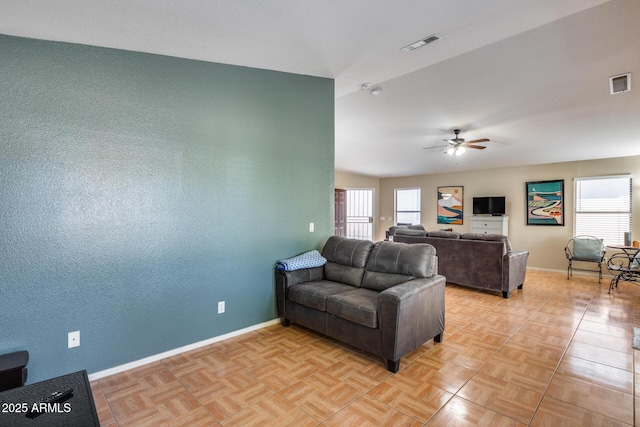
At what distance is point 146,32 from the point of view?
2.29 meters

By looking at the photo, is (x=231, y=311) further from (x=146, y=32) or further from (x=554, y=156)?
(x=554, y=156)

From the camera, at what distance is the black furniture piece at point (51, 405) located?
1.32m

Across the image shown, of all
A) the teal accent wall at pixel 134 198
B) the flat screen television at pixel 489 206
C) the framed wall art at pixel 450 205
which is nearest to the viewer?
the teal accent wall at pixel 134 198

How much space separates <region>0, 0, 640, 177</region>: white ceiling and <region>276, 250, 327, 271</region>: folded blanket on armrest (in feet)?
6.66

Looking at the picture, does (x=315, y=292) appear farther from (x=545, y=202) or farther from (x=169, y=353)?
(x=545, y=202)

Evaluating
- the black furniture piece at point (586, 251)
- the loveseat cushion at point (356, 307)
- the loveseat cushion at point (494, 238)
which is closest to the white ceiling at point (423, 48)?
the loveseat cushion at point (494, 238)

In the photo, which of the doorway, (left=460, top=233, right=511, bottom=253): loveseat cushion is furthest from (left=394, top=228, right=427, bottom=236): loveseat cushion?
the doorway

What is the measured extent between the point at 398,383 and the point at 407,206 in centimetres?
737

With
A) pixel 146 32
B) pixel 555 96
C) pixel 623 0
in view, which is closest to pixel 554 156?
pixel 555 96

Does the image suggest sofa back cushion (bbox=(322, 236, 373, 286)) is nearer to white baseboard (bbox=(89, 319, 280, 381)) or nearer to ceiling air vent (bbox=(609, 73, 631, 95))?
white baseboard (bbox=(89, 319, 280, 381))

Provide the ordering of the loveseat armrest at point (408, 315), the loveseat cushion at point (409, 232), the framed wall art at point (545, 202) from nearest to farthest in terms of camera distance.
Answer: the loveseat armrest at point (408, 315) → the loveseat cushion at point (409, 232) → the framed wall art at point (545, 202)

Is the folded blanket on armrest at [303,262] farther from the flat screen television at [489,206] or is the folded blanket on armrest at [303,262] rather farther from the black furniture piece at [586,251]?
the flat screen television at [489,206]

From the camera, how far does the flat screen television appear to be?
23.5 feet

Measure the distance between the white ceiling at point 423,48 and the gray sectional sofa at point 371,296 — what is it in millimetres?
1884
